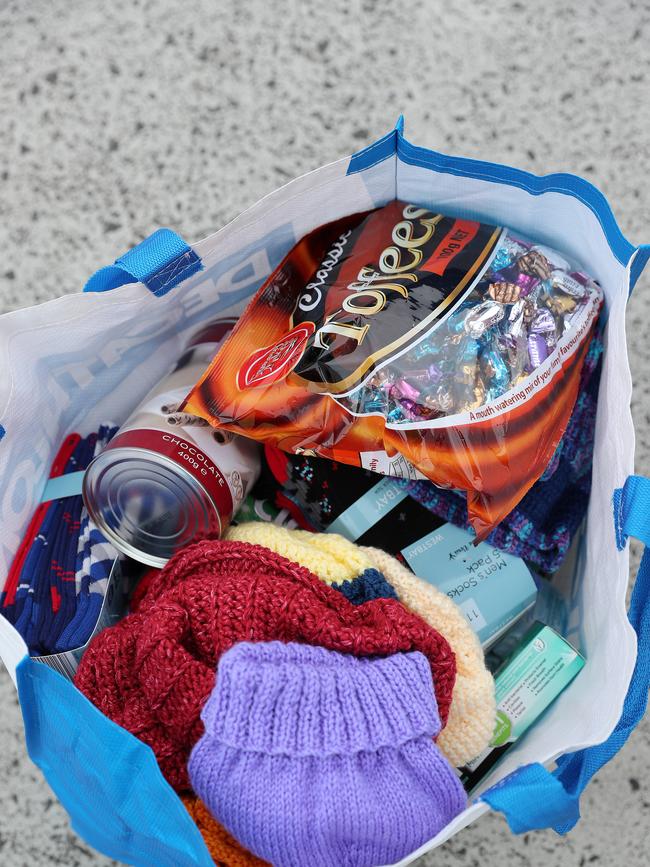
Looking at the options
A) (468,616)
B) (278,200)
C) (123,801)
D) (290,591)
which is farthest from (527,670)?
(278,200)

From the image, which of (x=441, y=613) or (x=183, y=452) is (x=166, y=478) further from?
(x=441, y=613)

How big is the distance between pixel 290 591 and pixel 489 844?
0.46 metres

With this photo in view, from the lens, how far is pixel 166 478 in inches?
23.9

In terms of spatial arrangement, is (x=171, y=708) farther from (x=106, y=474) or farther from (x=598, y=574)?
(x=598, y=574)

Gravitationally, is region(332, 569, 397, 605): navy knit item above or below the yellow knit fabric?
below

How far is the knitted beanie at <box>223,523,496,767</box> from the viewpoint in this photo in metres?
0.57

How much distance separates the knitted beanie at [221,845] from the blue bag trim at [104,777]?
0.03m

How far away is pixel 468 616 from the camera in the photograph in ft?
2.07

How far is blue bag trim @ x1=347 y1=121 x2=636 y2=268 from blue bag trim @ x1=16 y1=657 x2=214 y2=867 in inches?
17.4

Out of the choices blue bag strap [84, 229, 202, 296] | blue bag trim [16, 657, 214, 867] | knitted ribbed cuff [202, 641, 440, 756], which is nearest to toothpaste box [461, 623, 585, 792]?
knitted ribbed cuff [202, 641, 440, 756]

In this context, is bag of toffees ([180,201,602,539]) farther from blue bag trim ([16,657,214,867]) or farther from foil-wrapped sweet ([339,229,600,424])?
blue bag trim ([16,657,214,867])

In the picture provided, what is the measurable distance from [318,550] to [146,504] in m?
0.15

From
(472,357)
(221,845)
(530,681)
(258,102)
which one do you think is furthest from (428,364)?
(258,102)

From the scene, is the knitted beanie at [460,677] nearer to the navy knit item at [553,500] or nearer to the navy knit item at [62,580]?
the navy knit item at [553,500]
